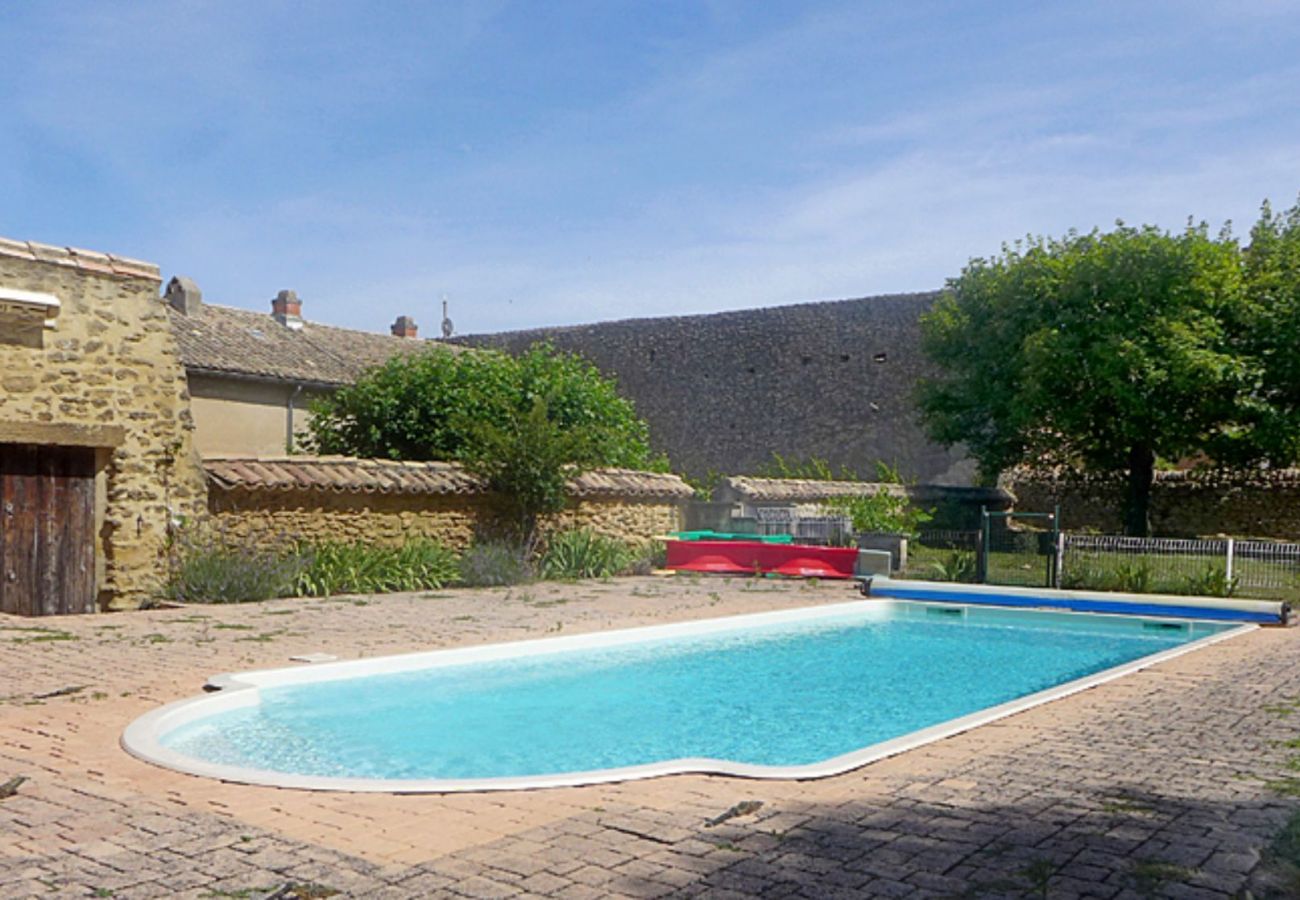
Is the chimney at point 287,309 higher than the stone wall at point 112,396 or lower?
higher

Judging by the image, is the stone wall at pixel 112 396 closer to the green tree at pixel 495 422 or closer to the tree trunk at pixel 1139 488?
the green tree at pixel 495 422

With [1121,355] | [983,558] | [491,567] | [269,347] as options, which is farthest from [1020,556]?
[269,347]

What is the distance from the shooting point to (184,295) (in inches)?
986

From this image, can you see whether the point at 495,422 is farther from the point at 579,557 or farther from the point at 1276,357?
the point at 1276,357

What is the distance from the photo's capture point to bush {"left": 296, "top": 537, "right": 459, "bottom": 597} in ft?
45.6

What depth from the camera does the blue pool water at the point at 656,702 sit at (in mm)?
7051

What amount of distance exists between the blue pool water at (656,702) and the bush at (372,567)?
15.4 ft

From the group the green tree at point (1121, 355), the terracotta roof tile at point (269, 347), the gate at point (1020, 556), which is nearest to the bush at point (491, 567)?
the gate at point (1020, 556)

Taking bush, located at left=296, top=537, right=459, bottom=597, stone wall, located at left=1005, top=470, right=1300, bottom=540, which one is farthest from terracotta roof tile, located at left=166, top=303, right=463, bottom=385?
stone wall, located at left=1005, top=470, right=1300, bottom=540

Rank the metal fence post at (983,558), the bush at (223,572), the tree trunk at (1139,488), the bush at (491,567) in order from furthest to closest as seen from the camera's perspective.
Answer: the tree trunk at (1139,488)
the metal fence post at (983,558)
the bush at (491,567)
the bush at (223,572)

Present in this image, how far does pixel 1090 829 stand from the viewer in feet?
14.7

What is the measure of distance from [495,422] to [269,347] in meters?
10.0

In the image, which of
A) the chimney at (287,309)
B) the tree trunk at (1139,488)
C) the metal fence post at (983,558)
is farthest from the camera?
the chimney at (287,309)

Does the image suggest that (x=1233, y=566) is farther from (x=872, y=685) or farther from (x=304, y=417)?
(x=304, y=417)
